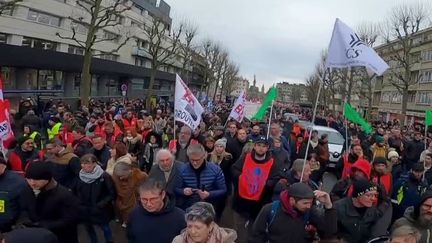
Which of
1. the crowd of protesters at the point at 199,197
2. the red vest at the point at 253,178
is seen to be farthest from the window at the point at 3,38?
the red vest at the point at 253,178

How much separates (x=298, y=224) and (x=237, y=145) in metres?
5.24

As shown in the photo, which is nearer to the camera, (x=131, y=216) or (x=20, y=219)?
(x=131, y=216)

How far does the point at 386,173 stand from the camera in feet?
22.9

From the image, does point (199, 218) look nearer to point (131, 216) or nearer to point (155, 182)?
point (155, 182)

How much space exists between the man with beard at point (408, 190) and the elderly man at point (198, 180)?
103 inches

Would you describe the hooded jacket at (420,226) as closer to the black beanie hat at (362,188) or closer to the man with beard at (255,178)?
the black beanie hat at (362,188)

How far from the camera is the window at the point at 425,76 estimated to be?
2342 inches

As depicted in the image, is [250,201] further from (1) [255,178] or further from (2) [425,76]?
(2) [425,76]

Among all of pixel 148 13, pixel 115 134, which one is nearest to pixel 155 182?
pixel 115 134

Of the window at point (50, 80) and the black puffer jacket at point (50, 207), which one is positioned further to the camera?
the window at point (50, 80)

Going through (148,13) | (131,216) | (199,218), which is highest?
(148,13)

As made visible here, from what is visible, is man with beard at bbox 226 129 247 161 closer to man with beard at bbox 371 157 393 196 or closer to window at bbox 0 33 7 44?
man with beard at bbox 371 157 393 196

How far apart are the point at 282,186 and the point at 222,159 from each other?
2.63m

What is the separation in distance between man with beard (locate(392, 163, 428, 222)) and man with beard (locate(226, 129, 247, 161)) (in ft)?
10.8
